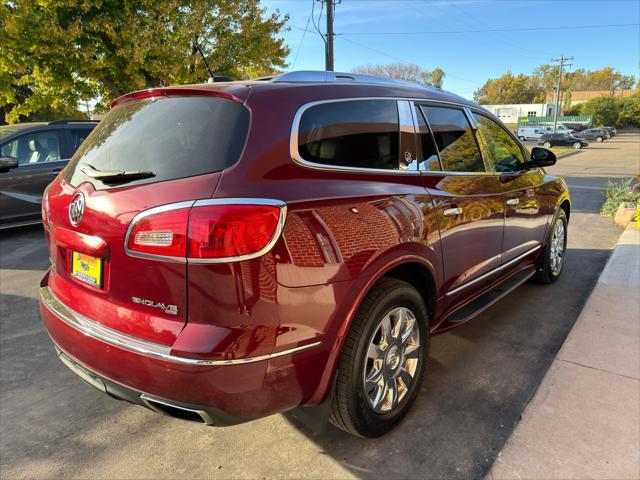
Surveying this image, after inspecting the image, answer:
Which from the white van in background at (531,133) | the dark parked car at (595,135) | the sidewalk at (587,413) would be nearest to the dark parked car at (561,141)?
the dark parked car at (595,135)

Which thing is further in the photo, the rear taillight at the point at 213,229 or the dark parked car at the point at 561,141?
the dark parked car at the point at 561,141

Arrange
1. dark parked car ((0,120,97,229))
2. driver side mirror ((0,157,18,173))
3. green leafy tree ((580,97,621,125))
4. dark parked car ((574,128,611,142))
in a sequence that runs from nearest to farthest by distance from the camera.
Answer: driver side mirror ((0,157,18,173))
dark parked car ((0,120,97,229))
dark parked car ((574,128,611,142))
green leafy tree ((580,97,621,125))

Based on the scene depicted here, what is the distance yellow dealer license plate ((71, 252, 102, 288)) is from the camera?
2057 mm

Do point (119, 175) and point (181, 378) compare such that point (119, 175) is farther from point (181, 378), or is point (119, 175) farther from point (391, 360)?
point (391, 360)

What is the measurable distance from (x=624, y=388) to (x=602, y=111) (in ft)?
254

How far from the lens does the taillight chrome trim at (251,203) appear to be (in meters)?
1.74

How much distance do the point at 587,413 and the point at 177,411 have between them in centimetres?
229

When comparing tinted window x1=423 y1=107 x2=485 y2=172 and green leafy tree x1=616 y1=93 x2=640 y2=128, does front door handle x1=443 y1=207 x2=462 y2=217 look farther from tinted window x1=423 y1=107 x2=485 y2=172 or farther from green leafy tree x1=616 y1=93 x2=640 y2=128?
green leafy tree x1=616 y1=93 x2=640 y2=128

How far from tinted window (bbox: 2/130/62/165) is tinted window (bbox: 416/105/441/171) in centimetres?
654

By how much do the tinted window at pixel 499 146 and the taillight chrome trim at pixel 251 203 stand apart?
7.42 ft

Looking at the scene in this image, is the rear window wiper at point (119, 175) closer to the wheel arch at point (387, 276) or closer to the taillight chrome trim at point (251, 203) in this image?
the taillight chrome trim at point (251, 203)

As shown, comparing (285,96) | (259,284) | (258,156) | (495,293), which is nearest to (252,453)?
(259,284)

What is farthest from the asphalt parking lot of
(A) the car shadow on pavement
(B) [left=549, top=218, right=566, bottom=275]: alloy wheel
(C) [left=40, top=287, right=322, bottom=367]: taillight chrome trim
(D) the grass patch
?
(D) the grass patch

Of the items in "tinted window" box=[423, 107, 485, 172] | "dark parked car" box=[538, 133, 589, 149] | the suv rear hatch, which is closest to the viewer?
the suv rear hatch
